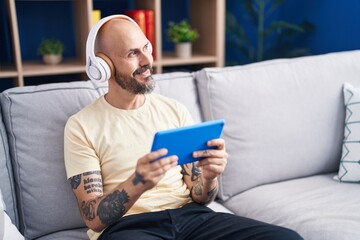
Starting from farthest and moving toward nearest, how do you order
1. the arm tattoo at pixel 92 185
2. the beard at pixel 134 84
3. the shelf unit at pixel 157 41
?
the shelf unit at pixel 157 41 → the beard at pixel 134 84 → the arm tattoo at pixel 92 185

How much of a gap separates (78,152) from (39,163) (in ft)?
0.70

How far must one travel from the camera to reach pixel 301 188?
1714 millimetres

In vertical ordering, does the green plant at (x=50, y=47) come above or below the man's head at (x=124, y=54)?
below

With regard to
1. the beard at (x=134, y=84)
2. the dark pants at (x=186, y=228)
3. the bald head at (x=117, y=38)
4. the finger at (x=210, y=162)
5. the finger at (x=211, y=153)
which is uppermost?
the bald head at (x=117, y=38)

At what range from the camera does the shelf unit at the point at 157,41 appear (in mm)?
2352

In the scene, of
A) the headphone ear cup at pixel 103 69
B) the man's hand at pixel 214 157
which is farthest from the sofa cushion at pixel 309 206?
the headphone ear cup at pixel 103 69

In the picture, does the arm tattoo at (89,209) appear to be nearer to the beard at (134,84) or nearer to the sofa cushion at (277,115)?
the beard at (134,84)

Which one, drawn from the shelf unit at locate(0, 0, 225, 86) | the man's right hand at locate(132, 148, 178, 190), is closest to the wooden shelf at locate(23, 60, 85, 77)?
the shelf unit at locate(0, 0, 225, 86)

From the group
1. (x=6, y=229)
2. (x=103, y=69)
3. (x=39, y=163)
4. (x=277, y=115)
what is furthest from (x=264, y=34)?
(x=6, y=229)

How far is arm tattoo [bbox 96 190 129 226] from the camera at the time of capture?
1.19 metres

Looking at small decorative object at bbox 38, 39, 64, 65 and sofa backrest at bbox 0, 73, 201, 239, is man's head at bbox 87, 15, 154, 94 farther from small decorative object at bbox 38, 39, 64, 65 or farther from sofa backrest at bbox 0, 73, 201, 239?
small decorative object at bbox 38, 39, 64, 65

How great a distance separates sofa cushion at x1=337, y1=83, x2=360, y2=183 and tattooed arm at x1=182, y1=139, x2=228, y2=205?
2.12ft

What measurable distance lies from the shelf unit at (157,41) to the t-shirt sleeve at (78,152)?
45.9 inches

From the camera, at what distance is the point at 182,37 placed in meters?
2.70
